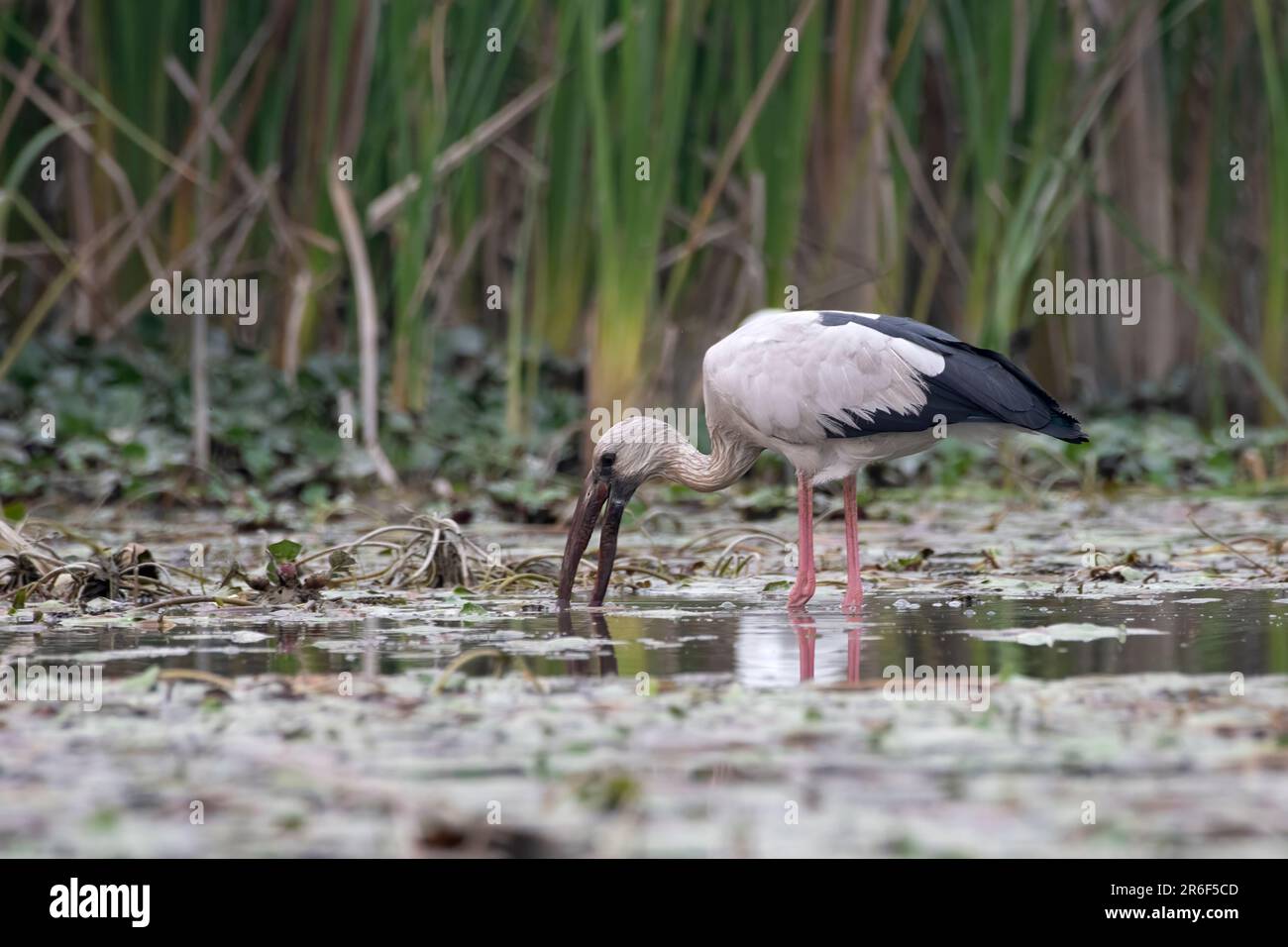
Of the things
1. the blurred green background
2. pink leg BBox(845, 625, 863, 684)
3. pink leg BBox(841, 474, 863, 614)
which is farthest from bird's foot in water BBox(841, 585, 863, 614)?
the blurred green background

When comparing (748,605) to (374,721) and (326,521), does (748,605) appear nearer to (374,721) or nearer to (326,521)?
(374,721)

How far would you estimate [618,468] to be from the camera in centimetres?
702

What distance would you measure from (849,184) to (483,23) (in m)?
2.12

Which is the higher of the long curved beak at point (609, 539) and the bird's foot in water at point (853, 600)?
the long curved beak at point (609, 539)

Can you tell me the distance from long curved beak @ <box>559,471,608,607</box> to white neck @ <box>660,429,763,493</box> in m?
0.33

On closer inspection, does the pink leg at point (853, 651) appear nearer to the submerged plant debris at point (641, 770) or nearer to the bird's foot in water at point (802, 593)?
the submerged plant debris at point (641, 770)

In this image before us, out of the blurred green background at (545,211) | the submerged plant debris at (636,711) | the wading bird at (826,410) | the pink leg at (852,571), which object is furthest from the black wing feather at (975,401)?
the blurred green background at (545,211)

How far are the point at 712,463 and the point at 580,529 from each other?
706mm

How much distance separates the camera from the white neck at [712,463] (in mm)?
7211

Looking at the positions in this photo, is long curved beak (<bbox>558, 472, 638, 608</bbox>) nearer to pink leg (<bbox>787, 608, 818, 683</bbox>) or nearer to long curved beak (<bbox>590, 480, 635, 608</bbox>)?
long curved beak (<bbox>590, 480, 635, 608</bbox>)
